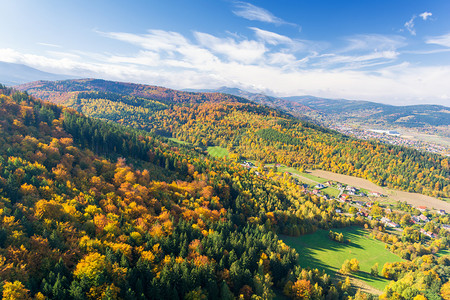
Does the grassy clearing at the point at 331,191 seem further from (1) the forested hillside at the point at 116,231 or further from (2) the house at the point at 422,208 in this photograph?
(1) the forested hillside at the point at 116,231

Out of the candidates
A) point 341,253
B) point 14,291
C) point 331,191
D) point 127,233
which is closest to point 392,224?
point 331,191

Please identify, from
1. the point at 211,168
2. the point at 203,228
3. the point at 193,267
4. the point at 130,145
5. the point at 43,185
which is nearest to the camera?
the point at 193,267

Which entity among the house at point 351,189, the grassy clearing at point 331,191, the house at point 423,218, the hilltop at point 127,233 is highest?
the hilltop at point 127,233

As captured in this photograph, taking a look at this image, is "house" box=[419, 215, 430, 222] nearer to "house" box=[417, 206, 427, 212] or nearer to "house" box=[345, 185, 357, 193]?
"house" box=[417, 206, 427, 212]

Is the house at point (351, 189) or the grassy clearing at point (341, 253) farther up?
the house at point (351, 189)

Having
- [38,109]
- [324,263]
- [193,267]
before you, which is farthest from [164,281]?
[38,109]

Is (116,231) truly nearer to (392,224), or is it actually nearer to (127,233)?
(127,233)

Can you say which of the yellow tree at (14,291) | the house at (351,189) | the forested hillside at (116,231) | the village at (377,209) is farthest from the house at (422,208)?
the yellow tree at (14,291)

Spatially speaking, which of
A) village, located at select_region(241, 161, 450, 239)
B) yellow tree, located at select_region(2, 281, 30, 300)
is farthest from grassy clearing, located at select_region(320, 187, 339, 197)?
yellow tree, located at select_region(2, 281, 30, 300)

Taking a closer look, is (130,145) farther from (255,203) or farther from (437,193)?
(437,193)

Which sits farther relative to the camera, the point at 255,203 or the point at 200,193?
the point at 255,203
